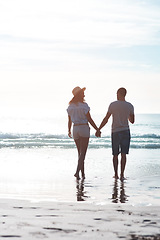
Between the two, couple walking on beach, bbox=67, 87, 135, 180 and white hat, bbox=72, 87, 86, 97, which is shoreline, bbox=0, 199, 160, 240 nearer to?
couple walking on beach, bbox=67, 87, 135, 180

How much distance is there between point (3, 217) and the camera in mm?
4391

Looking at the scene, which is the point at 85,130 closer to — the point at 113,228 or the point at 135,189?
the point at 135,189

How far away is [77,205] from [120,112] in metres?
3.42

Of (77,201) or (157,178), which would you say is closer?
(77,201)

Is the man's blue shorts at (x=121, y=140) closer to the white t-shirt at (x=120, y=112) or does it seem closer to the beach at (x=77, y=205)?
the white t-shirt at (x=120, y=112)

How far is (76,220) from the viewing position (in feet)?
14.2

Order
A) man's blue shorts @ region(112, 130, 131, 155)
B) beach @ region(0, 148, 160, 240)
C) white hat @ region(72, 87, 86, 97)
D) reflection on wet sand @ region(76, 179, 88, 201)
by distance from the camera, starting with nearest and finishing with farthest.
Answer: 1. beach @ region(0, 148, 160, 240)
2. reflection on wet sand @ region(76, 179, 88, 201)
3. white hat @ region(72, 87, 86, 97)
4. man's blue shorts @ region(112, 130, 131, 155)

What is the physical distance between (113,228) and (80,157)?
4657 millimetres

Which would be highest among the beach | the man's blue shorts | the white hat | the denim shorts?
the white hat

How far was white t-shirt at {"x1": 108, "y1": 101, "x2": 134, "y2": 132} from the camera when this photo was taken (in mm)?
8375

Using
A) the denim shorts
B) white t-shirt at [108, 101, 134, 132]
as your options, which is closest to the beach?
the denim shorts

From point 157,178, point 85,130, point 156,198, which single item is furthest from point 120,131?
point 156,198

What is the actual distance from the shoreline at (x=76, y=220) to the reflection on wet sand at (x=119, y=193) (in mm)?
427

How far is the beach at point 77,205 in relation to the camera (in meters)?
3.84
